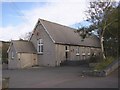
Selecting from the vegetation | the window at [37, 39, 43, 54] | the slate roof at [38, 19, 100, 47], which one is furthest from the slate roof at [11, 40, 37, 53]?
the vegetation

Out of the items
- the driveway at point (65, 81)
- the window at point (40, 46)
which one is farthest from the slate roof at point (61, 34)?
the driveway at point (65, 81)

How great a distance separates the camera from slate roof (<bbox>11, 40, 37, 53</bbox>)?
133 feet

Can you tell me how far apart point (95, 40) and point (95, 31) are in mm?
24501

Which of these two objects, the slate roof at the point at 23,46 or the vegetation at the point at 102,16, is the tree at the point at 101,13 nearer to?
the vegetation at the point at 102,16

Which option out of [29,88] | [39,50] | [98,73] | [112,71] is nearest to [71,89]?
[29,88]

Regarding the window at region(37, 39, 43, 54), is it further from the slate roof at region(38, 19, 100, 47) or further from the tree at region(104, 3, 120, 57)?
the tree at region(104, 3, 120, 57)

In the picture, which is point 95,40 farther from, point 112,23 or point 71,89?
point 71,89

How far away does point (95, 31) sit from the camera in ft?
117

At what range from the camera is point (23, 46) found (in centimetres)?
4184

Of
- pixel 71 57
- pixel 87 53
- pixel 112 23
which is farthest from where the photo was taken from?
pixel 87 53

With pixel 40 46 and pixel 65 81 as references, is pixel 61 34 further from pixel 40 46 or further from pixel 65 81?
pixel 65 81

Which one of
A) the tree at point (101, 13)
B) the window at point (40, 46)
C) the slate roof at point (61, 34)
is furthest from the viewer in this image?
the window at point (40, 46)

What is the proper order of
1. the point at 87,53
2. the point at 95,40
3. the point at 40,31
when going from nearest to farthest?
1. the point at 40,31
2. the point at 87,53
3. the point at 95,40

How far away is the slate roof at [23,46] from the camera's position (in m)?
40.5
